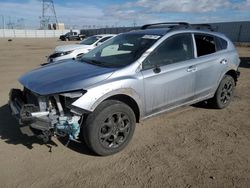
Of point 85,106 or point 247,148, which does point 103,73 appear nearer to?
point 85,106

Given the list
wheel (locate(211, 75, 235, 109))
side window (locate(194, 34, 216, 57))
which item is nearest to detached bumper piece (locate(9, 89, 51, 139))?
side window (locate(194, 34, 216, 57))

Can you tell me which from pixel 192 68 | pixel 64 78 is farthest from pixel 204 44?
pixel 64 78

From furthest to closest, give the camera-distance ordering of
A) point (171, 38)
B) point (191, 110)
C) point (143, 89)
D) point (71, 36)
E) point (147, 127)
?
point (71, 36) → point (191, 110) → point (147, 127) → point (171, 38) → point (143, 89)

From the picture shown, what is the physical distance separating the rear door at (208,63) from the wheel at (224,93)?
251 mm

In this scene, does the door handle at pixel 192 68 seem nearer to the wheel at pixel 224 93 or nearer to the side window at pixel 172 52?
the side window at pixel 172 52

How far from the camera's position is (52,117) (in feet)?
11.1

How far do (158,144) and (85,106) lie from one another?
1458 mm

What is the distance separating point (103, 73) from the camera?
3.64m

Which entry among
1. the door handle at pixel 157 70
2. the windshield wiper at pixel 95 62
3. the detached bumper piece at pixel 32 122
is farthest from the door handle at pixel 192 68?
the detached bumper piece at pixel 32 122

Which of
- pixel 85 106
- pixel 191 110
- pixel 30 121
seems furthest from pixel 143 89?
pixel 191 110

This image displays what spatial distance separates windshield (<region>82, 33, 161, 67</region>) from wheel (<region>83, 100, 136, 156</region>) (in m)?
0.73

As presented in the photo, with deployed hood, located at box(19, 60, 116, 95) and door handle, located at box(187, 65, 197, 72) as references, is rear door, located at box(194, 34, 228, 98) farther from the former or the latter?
deployed hood, located at box(19, 60, 116, 95)

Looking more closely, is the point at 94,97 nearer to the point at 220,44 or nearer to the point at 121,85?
the point at 121,85

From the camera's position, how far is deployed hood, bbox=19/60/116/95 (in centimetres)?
338
